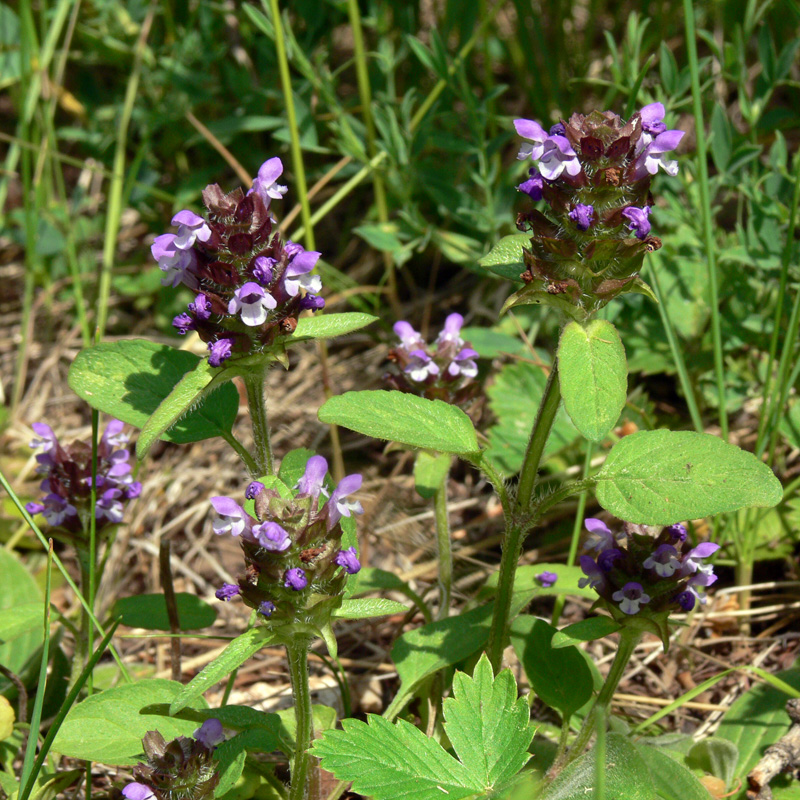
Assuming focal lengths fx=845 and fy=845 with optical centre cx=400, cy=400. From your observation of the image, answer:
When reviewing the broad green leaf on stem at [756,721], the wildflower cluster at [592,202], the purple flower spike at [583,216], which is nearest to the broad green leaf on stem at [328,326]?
the wildflower cluster at [592,202]

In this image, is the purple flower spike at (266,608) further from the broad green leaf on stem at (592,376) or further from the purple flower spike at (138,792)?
the broad green leaf on stem at (592,376)

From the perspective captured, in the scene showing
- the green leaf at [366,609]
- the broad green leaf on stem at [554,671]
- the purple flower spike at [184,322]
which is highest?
the purple flower spike at [184,322]

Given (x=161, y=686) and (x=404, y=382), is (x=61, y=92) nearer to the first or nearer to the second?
(x=404, y=382)

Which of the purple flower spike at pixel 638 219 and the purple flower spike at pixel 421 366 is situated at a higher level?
the purple flower spike at pixel 638 219

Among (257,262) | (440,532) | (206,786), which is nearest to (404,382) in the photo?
(440,532)

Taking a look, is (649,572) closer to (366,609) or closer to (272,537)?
(366,609)

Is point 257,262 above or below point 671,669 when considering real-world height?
above
